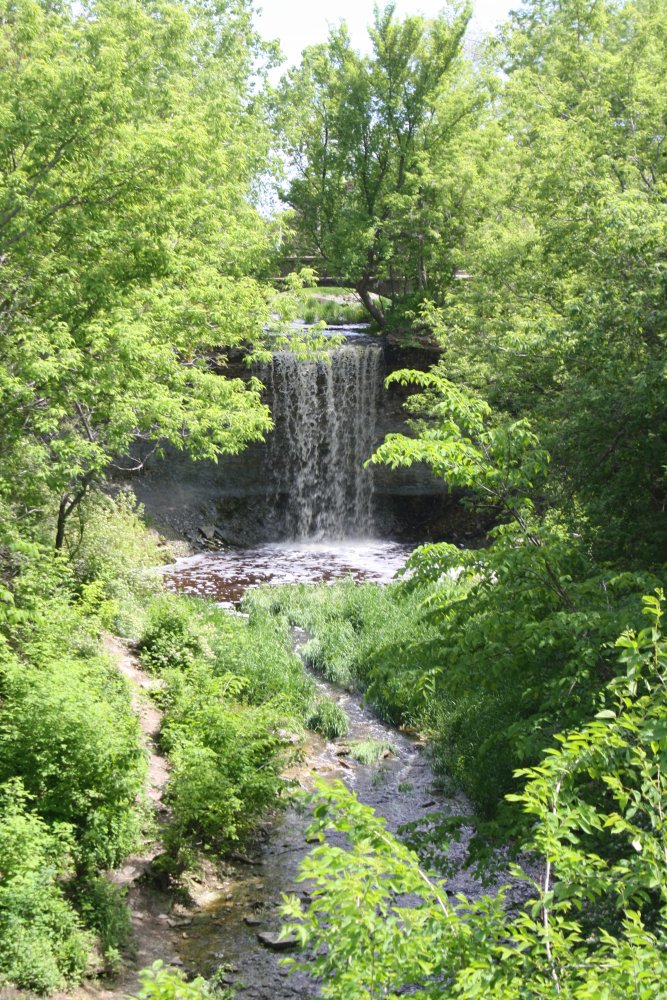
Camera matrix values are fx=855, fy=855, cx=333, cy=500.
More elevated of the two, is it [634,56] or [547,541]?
[634,56]

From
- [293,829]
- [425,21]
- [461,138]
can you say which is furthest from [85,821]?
[425,21]

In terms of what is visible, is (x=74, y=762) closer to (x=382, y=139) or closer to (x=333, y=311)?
(x=382, y=139)

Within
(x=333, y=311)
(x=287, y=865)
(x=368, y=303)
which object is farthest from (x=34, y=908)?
(x=333, y=311)

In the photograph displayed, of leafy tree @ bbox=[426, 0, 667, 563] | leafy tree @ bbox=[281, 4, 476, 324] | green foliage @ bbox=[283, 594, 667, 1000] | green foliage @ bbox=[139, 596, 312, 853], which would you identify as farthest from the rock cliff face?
green foliage @ bbox=[283, 594, 667, 1000]

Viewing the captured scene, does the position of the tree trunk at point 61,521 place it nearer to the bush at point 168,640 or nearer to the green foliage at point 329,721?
the bush at point 168,640

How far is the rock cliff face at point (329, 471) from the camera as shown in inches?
962

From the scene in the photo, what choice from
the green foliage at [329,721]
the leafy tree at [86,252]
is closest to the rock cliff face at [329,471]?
the leafy tree at [86,252]

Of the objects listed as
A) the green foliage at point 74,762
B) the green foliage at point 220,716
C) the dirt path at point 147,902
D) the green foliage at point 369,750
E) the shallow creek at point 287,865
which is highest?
the green foliage at point 74,762

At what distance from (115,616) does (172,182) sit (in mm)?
5833

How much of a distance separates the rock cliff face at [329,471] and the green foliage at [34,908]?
17.9 metres

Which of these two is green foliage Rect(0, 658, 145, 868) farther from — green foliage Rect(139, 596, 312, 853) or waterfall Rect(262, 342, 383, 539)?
waterfall Rect(262, 342, 383, 539)

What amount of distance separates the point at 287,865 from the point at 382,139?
2296cm

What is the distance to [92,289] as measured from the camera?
401 inches

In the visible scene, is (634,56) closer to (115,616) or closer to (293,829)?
(115,616)
